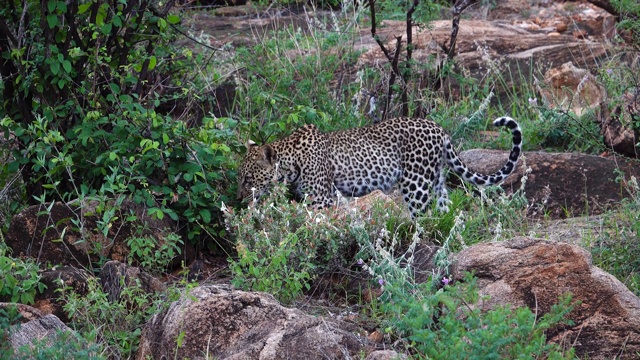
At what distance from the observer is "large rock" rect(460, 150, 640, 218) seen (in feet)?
35.6

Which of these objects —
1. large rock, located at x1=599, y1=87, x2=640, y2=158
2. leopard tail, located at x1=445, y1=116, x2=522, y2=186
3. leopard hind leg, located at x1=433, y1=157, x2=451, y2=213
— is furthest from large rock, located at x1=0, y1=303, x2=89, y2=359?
large rock, located at x1=599, y1=87, x2=640, y2=158

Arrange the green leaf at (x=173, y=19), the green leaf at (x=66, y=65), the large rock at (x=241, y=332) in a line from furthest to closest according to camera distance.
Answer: the green leaf at (x=173, y=19) → the green leaf at (x=66, y=65) → the large rock at (x=241, y=332)

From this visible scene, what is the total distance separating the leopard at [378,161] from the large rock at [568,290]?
3.44m

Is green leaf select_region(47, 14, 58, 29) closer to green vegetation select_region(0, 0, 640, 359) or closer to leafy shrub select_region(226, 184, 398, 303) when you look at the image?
green vegetation select_region(0, 0, 640, 359)

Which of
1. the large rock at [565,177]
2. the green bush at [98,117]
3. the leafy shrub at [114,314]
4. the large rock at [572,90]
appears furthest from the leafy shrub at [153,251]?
the large rock at [572,90]

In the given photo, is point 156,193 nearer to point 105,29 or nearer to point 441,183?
point 105,29

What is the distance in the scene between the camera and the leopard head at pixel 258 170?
10.1 metres

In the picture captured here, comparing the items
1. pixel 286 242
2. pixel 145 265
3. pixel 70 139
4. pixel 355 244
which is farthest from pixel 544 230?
pixel 70 139

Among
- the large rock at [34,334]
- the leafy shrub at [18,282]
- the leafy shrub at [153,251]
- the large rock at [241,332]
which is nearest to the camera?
the large rock at [34,334]

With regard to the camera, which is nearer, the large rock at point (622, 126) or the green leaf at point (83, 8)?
the green leaf at point (83, 8)

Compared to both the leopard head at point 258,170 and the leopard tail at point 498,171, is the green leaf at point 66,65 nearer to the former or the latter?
the leopard head at point 258,170

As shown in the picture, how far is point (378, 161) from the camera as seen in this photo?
10742 millimetres

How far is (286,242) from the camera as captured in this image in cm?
766

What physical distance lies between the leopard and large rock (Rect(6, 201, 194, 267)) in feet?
6.78
